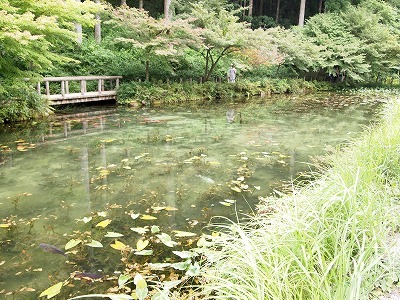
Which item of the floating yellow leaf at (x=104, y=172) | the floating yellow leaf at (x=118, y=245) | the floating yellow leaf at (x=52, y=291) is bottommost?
the floating yellow leaf at (x=52, y=291)

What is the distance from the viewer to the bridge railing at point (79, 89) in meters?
10.8

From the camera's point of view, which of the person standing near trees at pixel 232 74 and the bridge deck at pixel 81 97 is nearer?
the bridge deck at pixel 81 97

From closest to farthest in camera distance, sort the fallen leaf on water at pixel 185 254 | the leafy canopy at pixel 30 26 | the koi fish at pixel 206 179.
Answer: the fallen leaf on water at pixel 185 254 < the koi fish at pixel 206 179 < the leafy canopy at pixel 30 26

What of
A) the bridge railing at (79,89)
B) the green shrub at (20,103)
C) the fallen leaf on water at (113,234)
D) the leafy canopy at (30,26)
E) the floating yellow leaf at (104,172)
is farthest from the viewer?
the bridge railing at (79,89)

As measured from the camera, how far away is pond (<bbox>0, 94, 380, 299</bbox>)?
3117 mm

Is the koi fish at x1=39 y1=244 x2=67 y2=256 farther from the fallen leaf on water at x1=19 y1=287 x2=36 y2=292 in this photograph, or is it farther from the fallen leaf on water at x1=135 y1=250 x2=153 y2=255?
the fallen leaf on water at x1=135 y1=250 x2=153 y2=255

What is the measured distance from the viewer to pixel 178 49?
13461 mm

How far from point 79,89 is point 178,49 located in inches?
161

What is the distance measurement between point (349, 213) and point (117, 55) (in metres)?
14.6

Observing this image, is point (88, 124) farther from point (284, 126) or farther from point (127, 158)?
point (284, 126)

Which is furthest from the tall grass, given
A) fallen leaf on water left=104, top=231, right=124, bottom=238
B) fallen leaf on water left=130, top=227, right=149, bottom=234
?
fallen leaf on water left=104, top=231, right=124, bottom=238

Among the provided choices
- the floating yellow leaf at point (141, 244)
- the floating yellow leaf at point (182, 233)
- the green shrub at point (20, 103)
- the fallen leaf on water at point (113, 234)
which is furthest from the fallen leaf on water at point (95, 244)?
the green shrub at point (20, 103)

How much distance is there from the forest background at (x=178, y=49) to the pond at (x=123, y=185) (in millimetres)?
1897

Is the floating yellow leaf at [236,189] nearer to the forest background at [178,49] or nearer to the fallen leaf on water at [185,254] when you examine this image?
the fallen leaf on water at [185,254]
